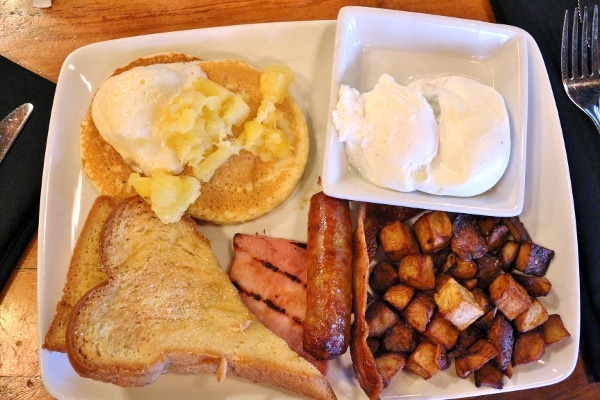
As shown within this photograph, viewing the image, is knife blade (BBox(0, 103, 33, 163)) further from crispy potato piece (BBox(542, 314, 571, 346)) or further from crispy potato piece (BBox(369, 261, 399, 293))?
crispy potato piece (BBox(542, 314, 571, 346))

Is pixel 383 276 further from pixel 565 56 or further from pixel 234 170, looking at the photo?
pixel 565 56

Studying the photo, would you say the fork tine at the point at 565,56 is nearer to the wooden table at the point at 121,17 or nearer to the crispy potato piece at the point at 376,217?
the wooden table at the point at 121,17

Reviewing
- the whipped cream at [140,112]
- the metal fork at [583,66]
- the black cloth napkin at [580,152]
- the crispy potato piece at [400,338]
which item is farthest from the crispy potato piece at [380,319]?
the metal fork at [583,66]

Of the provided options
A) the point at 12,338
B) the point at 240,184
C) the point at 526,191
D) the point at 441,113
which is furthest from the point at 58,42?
the point at 526,191

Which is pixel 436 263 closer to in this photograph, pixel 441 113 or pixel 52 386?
pixel 441 113

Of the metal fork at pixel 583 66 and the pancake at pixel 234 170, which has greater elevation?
the metal fork at pixel 583 66

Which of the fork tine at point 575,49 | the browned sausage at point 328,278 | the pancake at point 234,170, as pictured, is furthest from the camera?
the fork tine at point 575,49

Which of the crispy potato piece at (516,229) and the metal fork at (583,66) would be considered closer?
the crispy potato piece at (516,229)
